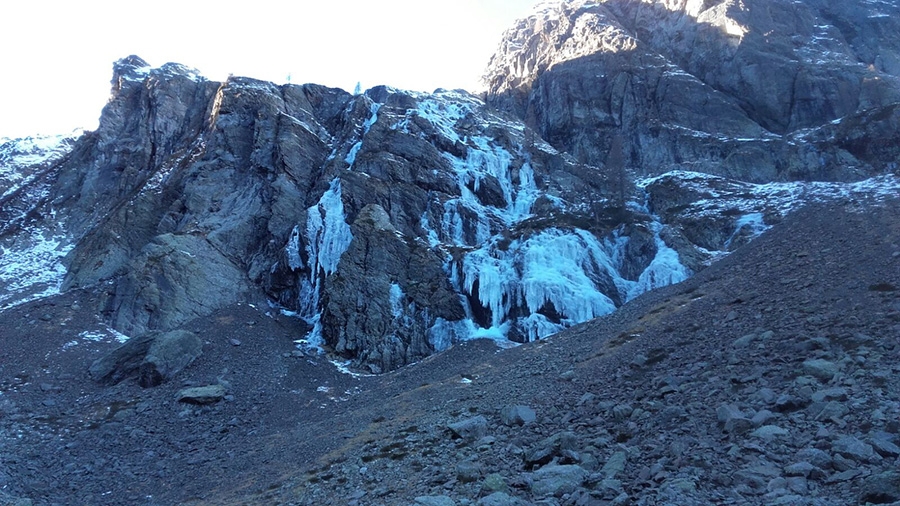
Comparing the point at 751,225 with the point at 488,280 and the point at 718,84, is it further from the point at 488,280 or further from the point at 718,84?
the point at 718,84

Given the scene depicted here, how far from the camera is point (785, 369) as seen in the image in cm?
1087

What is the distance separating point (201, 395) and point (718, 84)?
56826mm

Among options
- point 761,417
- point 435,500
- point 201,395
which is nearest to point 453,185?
point 201,395

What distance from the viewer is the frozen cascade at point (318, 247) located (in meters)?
36.6

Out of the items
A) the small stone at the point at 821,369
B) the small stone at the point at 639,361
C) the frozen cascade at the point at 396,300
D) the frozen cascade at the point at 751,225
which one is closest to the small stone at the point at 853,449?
the small stone at the point at 821,369

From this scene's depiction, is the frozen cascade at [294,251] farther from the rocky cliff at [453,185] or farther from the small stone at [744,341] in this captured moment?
the small stone at [744,341]

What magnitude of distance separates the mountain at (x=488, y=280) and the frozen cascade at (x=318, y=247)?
0.20 m

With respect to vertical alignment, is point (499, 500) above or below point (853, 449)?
below

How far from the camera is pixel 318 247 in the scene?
1499 inches

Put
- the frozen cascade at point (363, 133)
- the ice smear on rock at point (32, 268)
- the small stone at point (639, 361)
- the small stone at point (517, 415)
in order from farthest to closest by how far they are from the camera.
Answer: the frozen cascade at point (363, 133)
the ice smear on rock at point (32, 268)
the small stone at point (639, 361)
the small stone at point (517, 415)

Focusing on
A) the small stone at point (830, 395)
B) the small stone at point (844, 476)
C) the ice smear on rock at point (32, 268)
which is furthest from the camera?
the ice smear on rock at point (32, 268)

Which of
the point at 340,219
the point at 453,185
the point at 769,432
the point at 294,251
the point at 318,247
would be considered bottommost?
the point at 769,432

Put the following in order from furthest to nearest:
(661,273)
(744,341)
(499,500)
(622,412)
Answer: (661,273), (744,341), (622,412), (499,500)

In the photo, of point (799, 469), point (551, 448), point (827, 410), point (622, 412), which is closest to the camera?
point (799, 469)
